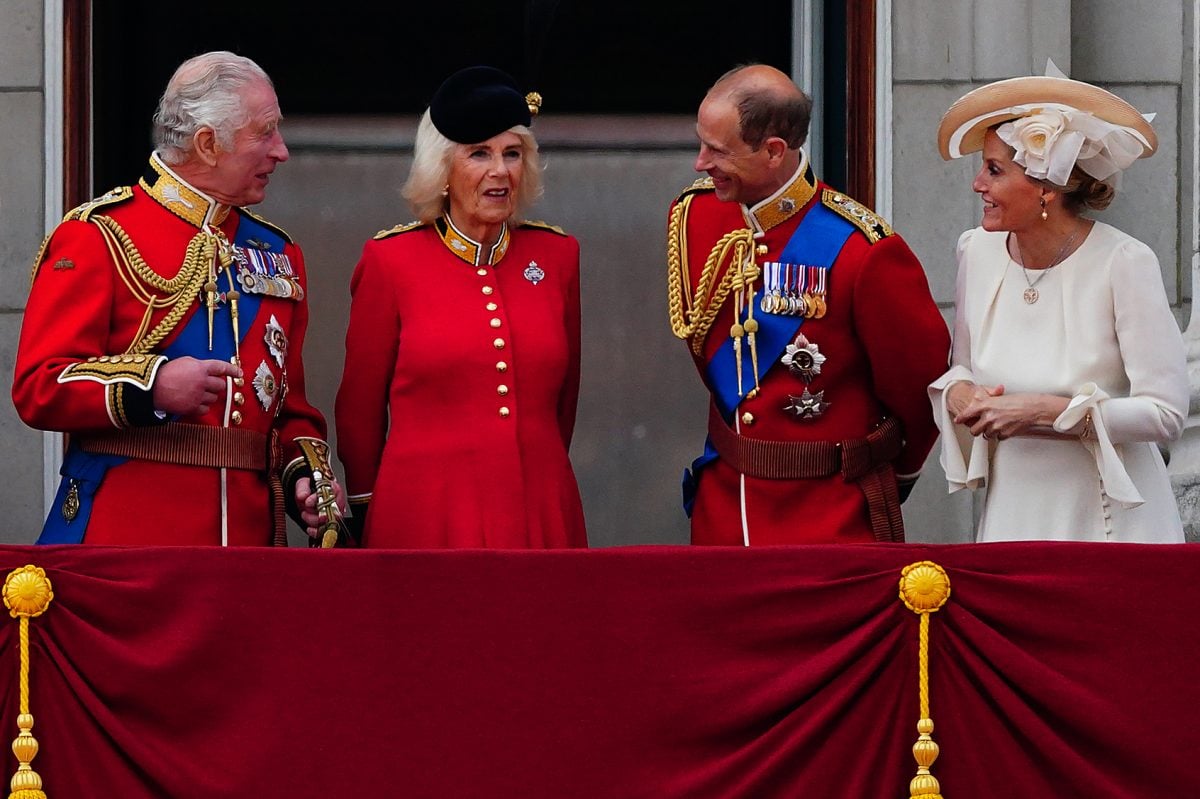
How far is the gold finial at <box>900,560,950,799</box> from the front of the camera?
3582 millimetres

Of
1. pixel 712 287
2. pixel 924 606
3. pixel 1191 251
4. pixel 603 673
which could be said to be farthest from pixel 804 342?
pixel 1191 251

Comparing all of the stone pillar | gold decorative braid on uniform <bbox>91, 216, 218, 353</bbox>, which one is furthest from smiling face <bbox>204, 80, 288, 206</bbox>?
the stone pillar

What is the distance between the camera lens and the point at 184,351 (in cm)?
420

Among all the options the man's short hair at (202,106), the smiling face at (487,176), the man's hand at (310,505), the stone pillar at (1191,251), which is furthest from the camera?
the stone pillar at (1191,251)

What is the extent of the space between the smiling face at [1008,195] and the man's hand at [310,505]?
57.2 inches

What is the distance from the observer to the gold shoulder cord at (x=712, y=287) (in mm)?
4352

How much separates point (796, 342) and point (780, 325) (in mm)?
51

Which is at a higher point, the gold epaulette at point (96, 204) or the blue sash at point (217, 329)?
the gold epaulette at point (96, 204)

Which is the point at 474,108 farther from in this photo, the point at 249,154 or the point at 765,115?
the point at 765,115

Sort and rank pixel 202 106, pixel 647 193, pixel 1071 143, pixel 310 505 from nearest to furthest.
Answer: pixel 1071 143, pixel 310 505, pixel 202 106, pixel 647 193

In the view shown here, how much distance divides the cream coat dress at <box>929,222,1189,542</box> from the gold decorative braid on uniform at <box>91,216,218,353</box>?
1569 millimetres

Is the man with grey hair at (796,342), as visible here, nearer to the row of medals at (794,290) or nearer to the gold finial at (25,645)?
the row of medals at (794,290)

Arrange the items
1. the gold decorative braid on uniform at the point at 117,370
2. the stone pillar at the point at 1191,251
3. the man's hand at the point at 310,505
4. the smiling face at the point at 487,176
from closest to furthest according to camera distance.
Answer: the gold decorative braid on uniform at the point at 117,370 < the man's hand at the point at 310,505 < the smiling face at the point at 487,176 < the stone pillar at the point at 1191,251

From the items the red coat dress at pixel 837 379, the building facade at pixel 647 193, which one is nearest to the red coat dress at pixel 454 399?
the red coat dress at pixel 837 379
